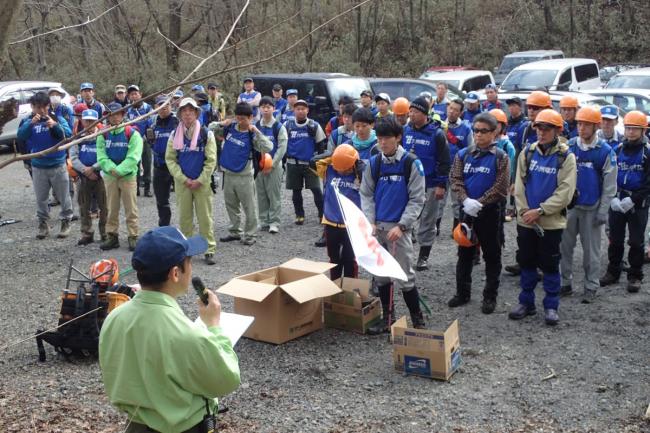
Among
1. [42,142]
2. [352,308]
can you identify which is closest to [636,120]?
[352,308]

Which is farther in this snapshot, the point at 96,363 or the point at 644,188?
the point at 644,188

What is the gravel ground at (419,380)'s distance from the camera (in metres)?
5.02

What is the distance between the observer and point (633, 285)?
7.70 metres

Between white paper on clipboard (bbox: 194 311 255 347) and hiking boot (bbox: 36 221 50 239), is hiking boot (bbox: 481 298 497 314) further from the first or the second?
hiking boot (bbox: 36 221 50 239)

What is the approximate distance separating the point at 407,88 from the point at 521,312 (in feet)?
38.2

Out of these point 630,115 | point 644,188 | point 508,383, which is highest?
point 630,115

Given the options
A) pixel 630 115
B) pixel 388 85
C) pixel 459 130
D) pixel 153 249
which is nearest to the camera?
pixel 153 249

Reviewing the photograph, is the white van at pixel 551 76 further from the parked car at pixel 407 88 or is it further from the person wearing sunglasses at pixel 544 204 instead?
the person wearing sunglasses at pixel 544 204

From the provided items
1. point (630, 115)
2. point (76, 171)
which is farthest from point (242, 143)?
point (630, 115)

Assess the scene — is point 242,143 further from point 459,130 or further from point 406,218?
point 406,218

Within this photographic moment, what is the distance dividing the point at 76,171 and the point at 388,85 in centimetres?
987

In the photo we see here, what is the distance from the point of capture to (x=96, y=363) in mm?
6117

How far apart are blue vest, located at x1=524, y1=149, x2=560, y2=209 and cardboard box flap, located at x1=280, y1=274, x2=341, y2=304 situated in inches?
79.1

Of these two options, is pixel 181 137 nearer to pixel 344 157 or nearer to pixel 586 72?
pixel 344 157
